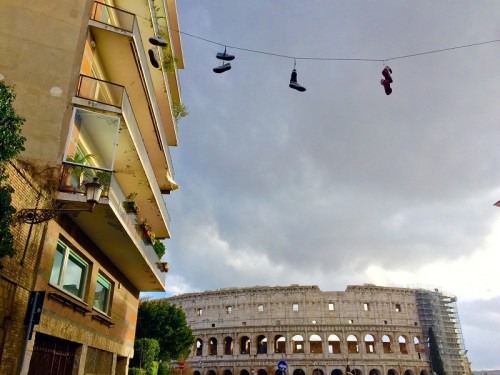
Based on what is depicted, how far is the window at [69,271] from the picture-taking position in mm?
9914

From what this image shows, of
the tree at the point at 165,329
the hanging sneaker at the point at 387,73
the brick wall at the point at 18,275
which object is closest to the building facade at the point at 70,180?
the brick wall at the point at 18,275

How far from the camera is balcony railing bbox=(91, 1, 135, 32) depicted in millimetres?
11430

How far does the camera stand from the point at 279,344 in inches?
2404

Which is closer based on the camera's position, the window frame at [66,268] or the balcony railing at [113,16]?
the window frame at [66,268]

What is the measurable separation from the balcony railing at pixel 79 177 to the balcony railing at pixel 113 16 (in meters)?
4.11

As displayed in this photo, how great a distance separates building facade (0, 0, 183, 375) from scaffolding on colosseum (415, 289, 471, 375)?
58266mm

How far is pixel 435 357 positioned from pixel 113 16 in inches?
2369

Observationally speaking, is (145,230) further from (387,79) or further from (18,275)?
(387,79)

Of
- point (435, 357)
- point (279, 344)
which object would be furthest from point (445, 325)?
point (279, 344)

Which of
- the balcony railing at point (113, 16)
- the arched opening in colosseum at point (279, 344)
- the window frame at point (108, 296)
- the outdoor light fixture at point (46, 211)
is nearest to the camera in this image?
the outdoor light fixture at point (46, 211)

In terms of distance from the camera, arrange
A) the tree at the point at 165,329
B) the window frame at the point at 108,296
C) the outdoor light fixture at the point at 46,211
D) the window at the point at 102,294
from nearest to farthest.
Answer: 1. the outdoor light fixture at the point at 46,211
2. the window at the point at 102,294
3. the window frame at the point at 108,296
4. the tree at the point at 165,329

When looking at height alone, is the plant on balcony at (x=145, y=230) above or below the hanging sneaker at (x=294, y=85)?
below

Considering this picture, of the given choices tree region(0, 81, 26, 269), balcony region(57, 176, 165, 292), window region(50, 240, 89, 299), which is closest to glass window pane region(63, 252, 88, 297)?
window region(50, 240, 89, 299)

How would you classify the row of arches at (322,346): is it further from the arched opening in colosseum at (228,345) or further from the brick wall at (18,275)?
the brick wall at (18,275)
